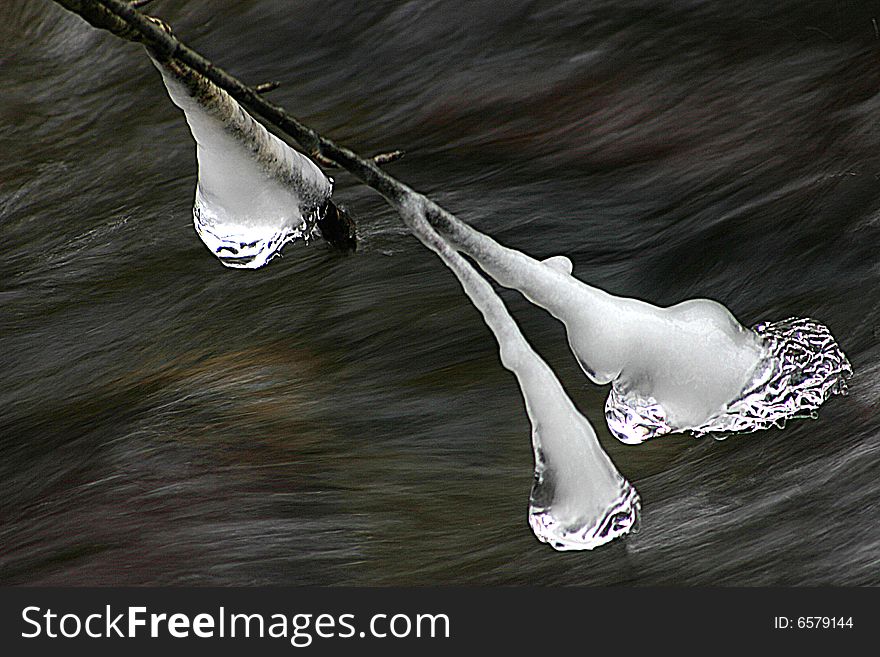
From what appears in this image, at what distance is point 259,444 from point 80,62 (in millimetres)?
984

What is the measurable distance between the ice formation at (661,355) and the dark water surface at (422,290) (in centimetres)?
13

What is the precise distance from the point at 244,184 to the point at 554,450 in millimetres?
398

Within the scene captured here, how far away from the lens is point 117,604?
1.33 meters

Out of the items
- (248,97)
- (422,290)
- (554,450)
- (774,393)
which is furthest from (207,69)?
(422,290)

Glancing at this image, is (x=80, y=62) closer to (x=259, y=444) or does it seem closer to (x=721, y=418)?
(x=259, y=444)

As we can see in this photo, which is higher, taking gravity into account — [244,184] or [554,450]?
[244,184]

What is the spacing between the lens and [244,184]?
3.48 feet

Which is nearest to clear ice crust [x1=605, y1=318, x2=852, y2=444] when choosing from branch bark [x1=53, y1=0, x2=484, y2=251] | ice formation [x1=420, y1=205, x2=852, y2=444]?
ice formation [x1=420, y1=205, x2=852, y2=444]

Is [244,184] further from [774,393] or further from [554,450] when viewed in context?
[774,393]

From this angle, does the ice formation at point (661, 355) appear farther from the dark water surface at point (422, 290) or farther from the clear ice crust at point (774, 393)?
the dark water surface at point (422, 290)

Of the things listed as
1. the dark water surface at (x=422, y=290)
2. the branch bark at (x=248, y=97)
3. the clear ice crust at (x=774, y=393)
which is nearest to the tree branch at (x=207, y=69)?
the branch bark at (x=248, y=97)

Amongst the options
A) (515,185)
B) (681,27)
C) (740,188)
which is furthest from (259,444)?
(681,27)

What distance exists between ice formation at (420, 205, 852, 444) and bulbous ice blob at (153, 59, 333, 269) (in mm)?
198

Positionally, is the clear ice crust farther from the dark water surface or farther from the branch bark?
the branch bark
